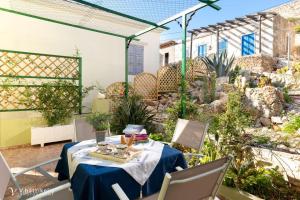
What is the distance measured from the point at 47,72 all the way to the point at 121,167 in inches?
205

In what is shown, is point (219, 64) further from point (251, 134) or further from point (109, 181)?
point (109, 181)

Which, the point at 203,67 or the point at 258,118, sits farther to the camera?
the point at 203,67

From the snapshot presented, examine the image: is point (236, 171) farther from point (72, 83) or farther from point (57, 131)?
point (72, 83)

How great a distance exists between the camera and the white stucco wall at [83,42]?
6070mm

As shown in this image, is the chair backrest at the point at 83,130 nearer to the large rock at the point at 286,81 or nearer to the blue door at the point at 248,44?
the large rock at the point at 286,81

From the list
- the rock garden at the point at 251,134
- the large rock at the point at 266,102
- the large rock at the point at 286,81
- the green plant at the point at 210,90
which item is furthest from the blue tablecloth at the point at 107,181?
the large rock at the point at 286,81

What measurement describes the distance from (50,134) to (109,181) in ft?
13.7

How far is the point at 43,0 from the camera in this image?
5094 millimetres

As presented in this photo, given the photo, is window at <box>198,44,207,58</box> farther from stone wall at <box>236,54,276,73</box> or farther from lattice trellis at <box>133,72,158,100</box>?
lattice trellis at <box>133,72,158,100</box>

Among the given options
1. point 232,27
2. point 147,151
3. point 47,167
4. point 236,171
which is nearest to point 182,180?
point 147,151

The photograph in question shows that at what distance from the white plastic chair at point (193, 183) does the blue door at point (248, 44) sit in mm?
14380

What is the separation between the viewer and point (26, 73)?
5.74 meters
